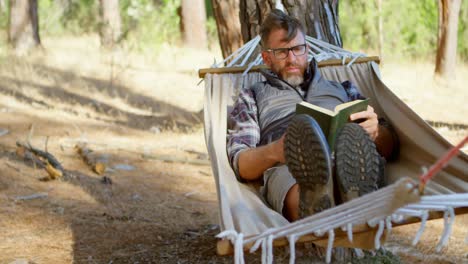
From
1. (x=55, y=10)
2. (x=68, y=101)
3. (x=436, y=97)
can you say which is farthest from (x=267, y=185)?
(x=55, y=10)

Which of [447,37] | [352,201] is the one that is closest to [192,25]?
[447,37]

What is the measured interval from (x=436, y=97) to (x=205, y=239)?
5304mm

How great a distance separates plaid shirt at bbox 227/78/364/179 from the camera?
2.46 m

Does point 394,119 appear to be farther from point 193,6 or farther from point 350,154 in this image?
point 193,6

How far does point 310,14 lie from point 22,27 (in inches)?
284

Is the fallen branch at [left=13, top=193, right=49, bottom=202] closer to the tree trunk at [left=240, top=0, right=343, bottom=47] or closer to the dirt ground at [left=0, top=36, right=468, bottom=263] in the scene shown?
the dirt ground at [left=0, top=36, right=468, bottom=263]

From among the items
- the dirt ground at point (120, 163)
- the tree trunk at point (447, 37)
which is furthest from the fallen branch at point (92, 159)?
the tree trunk at point (447, 37)

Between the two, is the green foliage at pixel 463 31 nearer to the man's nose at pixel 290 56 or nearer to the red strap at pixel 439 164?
the man's nose at pixel 290 56

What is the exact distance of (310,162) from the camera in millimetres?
1896

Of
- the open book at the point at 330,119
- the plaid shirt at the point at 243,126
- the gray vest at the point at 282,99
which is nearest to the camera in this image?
the open book at the point at 330,119

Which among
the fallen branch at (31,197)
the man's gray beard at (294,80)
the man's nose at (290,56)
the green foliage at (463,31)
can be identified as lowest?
the fallen branch at (31,197)

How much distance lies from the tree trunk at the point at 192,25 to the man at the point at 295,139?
8.43 meters

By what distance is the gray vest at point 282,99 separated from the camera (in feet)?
8.46

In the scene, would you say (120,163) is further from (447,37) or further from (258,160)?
(447,37)
